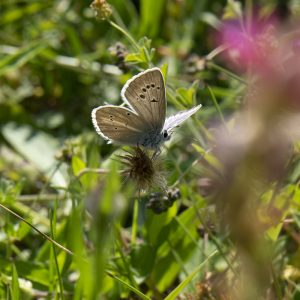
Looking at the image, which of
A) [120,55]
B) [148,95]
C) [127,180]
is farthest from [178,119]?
[120,55]

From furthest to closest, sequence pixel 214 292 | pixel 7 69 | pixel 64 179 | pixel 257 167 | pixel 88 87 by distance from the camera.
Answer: pixel 88 87 → pixel 7 69 → pixel 64 179 → pixel 214 292 → pixel 257 167

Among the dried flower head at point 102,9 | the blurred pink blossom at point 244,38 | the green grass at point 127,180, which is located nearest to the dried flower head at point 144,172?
the green grass at point 127,180

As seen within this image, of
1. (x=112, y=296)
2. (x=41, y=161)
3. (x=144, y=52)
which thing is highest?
(x=144, y=52)

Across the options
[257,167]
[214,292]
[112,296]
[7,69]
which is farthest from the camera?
[7,69]

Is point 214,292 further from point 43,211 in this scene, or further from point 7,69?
point 7,69

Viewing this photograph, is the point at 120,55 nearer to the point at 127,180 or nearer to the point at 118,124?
the point at 118,124

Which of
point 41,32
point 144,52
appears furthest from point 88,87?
point 144,52

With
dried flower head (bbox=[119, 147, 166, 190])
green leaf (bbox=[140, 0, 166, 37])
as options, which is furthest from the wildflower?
green leaf (bbox=[140, 0, 166, 37])

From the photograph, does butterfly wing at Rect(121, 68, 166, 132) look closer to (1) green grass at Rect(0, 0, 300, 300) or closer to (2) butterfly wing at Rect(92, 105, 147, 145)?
(2) butterfly wing at Rect(92, 105, 147, 145)
